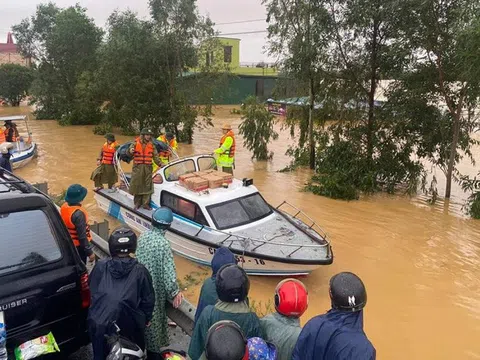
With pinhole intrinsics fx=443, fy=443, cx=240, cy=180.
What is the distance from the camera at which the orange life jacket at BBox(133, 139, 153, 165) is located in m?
9.27

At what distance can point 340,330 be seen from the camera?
2652 millimetres

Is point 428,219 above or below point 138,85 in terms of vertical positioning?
below

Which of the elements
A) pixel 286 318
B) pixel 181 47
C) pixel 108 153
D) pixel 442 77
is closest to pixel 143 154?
pixel 108 153

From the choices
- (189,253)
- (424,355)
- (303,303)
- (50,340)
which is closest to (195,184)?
(189,253)

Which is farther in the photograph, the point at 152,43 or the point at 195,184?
the point at 152,43

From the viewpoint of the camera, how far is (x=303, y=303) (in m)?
2.92

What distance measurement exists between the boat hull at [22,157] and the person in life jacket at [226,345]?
15809 mm

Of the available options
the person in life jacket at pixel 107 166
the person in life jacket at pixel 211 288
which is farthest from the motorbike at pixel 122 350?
the person in life jacket at pixel 107 166

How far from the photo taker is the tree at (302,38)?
14859 mm

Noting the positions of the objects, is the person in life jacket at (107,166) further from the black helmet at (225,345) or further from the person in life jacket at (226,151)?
the black helmet at (225,345)

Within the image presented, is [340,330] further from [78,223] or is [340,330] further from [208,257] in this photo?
[208,257]

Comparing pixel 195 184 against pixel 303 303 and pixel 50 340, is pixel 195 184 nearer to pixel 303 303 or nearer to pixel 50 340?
pixel 50 340

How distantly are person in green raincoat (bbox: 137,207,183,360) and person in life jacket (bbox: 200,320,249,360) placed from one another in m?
1.69

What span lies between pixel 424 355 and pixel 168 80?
61.1ft
